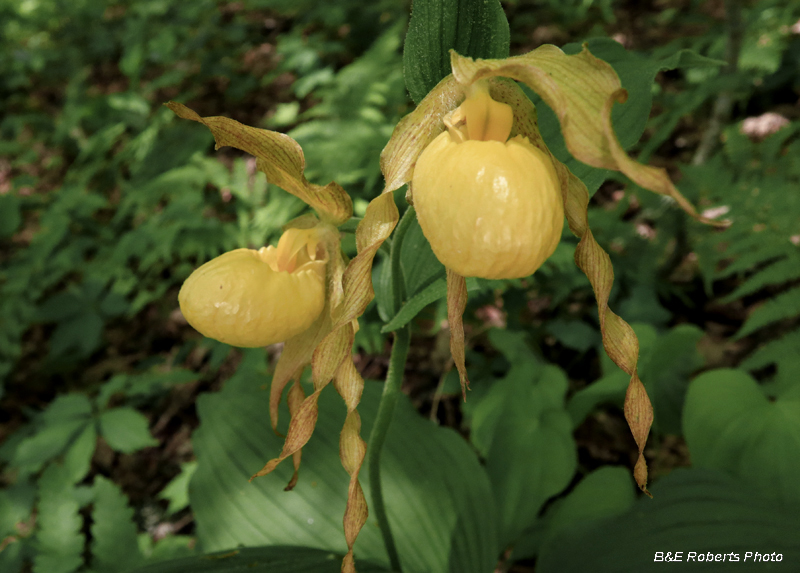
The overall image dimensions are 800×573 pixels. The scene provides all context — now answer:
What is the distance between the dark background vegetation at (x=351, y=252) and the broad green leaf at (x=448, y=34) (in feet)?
2.88

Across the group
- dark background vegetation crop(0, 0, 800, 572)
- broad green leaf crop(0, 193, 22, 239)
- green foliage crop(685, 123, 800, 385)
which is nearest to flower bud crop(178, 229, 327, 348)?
dark background vegetation crop(0, 0, 800, 572)

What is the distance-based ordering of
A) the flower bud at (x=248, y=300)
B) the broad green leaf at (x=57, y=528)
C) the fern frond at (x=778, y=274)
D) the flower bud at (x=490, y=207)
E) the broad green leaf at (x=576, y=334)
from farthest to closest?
the broad green leaf at (x=576, y=334) < the fern frond at (x=778, y=274) < the broad green leaf at (x=57, y=528) < the flower bud at (x=248, y=300) < the flower bud at (x=490, y=207)

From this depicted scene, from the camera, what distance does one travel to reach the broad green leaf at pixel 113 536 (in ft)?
3.97

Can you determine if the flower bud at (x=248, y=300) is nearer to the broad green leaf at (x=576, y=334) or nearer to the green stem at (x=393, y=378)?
the green stem at (x=393, y=378)

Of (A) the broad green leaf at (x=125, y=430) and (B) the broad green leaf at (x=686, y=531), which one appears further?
(A) the broad green leaf at (x=125, y=430)

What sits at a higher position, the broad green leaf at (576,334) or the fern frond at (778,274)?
the fern frond at (778,274)

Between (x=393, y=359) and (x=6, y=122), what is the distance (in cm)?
376

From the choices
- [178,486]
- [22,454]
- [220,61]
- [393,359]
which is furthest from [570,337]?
[220,61]

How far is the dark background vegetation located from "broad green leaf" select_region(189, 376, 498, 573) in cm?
28

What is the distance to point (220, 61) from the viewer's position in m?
3.54

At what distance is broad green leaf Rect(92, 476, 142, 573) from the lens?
121 centimetres

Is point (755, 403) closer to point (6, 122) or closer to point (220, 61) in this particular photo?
point (220, 61)

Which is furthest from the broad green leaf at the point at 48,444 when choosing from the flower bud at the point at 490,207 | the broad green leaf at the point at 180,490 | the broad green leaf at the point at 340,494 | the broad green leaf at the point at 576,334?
the broad green leaf at the point at 576,334

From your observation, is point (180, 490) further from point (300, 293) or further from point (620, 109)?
point (620, 109)
